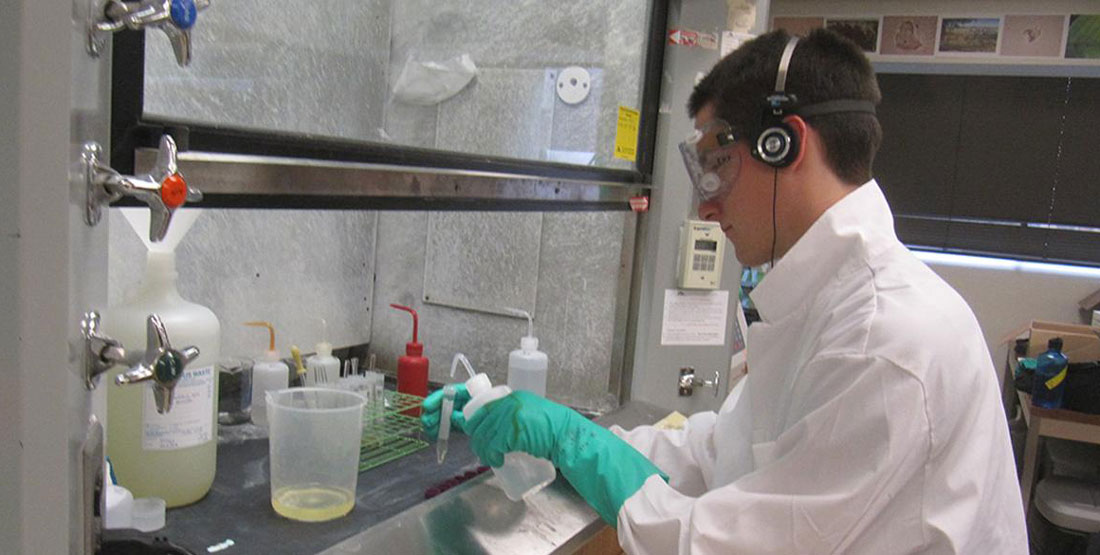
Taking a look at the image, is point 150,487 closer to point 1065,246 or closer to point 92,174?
point 92,174

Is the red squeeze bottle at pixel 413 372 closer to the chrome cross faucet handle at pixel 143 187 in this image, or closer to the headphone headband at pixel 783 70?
the headphone headband at pixel 783 70

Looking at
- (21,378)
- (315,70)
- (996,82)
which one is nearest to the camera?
(21,378)

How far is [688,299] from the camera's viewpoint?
5.99 ft

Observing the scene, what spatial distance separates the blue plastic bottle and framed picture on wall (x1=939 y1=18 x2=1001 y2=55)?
6.65 ft

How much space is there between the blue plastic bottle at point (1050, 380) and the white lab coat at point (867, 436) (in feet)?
7.39

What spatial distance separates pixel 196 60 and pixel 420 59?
20.7 inches

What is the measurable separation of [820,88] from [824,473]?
0.53m

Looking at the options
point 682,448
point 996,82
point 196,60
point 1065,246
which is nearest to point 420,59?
point 196,60

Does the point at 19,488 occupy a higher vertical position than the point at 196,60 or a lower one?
lower

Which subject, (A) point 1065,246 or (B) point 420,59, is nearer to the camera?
(B) point 420,59

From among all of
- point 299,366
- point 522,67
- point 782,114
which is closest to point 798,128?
point 782,114

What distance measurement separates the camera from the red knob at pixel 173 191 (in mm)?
532

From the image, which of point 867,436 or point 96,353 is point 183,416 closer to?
point 96,353

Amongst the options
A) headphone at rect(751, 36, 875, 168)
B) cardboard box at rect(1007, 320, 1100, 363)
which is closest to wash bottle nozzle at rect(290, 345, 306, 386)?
headphone at rect(751, 36, 875, 168)
